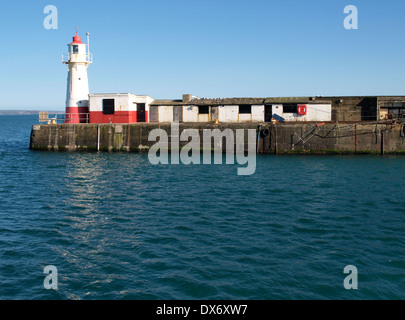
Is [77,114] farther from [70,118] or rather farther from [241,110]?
[241,110]

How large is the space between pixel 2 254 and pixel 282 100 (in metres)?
36.8

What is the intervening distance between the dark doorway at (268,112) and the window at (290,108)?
1.66 metres

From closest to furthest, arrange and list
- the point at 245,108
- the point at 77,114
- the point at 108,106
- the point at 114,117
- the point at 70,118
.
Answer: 1. the point at 245,108
2. the point at 114,117
3. the point at 108,106
4. the point at 70,118
5. the point at 77,114

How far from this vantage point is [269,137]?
41031 mm

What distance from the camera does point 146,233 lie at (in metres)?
16.0

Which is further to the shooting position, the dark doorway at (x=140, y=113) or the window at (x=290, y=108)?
the dark doorway at (x=140, y=113)

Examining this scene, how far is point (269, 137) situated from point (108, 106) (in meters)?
20.4

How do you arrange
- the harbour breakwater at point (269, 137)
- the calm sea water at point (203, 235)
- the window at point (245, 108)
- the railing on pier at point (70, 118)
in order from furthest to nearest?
the railing on pier at point (70, 118) < the window at point (245, 108) < the harbour breakwater at point (269, 137) < the calm sea water at point (203, 235)

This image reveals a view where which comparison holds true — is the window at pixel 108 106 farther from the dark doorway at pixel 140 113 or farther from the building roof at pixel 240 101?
the building roof at pixel 240 101

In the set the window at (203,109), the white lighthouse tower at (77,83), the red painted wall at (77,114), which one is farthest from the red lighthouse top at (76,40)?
the window at (203,109)

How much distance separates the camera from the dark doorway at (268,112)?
44128 millimetres

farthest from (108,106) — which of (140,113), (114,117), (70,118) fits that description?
(70,118)

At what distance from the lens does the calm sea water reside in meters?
11.4

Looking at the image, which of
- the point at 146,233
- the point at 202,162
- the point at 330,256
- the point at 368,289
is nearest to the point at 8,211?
the point at 146,233
